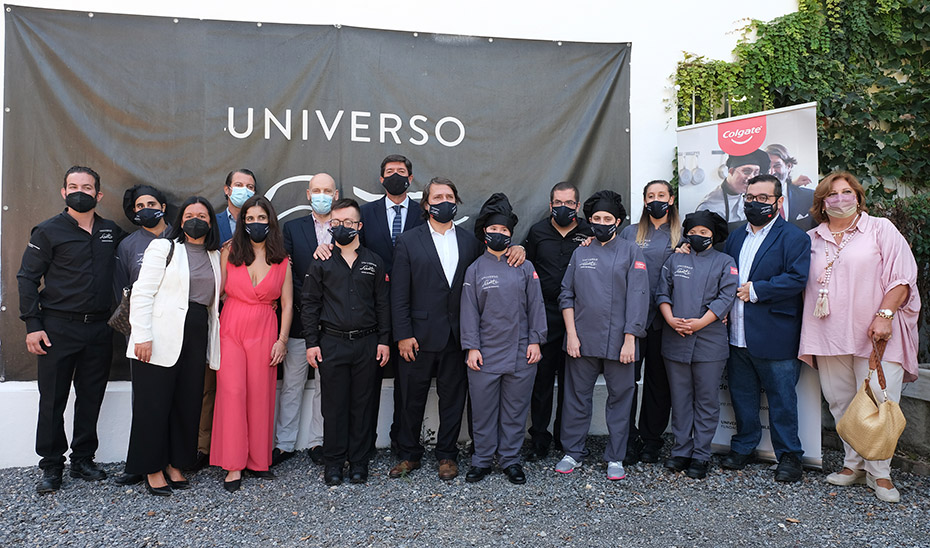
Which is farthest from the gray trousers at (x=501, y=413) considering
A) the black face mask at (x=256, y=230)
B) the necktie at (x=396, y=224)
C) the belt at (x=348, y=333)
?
the black face mask at (x=256, y=230)

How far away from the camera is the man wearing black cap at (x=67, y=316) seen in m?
3.63

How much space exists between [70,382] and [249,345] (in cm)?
111

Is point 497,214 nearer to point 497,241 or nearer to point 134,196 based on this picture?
point 497,241

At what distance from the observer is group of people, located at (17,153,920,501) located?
3627mm

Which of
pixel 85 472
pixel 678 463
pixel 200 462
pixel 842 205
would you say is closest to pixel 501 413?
pixel 678 463

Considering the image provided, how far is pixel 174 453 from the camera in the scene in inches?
143

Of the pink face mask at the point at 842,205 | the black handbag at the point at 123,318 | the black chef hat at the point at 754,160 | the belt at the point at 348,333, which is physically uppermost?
the black chef hat at the point at 754,160

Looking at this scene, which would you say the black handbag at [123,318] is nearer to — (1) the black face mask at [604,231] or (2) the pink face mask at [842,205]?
(1) the black face mask at [604,231]

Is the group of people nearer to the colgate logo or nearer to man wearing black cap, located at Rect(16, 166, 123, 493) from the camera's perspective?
man wearing black cap, located at Rect(16, 166, 123, 493)

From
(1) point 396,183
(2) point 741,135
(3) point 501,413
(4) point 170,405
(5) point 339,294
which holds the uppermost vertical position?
(2) point 741,135

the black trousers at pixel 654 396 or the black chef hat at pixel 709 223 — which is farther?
the black trousers at pixel 654 396

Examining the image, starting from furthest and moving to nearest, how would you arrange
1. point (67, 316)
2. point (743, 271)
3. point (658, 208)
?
1. point (658, 208)
2. point (743, 271)
3. point (67, 316)

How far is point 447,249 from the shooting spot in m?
3.85

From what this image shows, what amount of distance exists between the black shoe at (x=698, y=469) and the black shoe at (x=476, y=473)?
1252 millimetres
